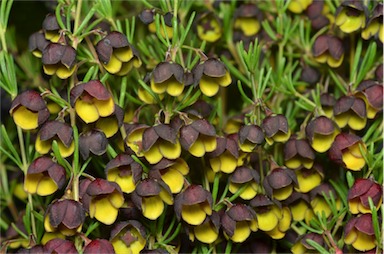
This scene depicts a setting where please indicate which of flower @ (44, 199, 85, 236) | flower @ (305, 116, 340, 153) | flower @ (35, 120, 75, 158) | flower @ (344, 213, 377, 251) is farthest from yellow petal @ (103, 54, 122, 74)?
flower @ (344, 213, 377, 251)

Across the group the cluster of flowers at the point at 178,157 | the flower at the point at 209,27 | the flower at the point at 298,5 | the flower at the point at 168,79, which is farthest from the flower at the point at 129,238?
the flower at the point at 298,5

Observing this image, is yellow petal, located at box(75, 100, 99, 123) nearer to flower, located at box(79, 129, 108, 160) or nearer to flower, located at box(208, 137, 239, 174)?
flower, located at box(79, 129, 108, 160)

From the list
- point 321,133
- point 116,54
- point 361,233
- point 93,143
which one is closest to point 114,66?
point 116,54

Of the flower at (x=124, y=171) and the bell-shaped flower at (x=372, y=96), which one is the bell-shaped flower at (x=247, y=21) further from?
the flower at (x=124, y=171)

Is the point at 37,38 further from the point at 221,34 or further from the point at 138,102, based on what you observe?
the point at 221,34

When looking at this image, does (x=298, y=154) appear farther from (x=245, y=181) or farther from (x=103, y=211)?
(x=103, y=211)

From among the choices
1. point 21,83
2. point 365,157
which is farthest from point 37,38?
point 365,157
